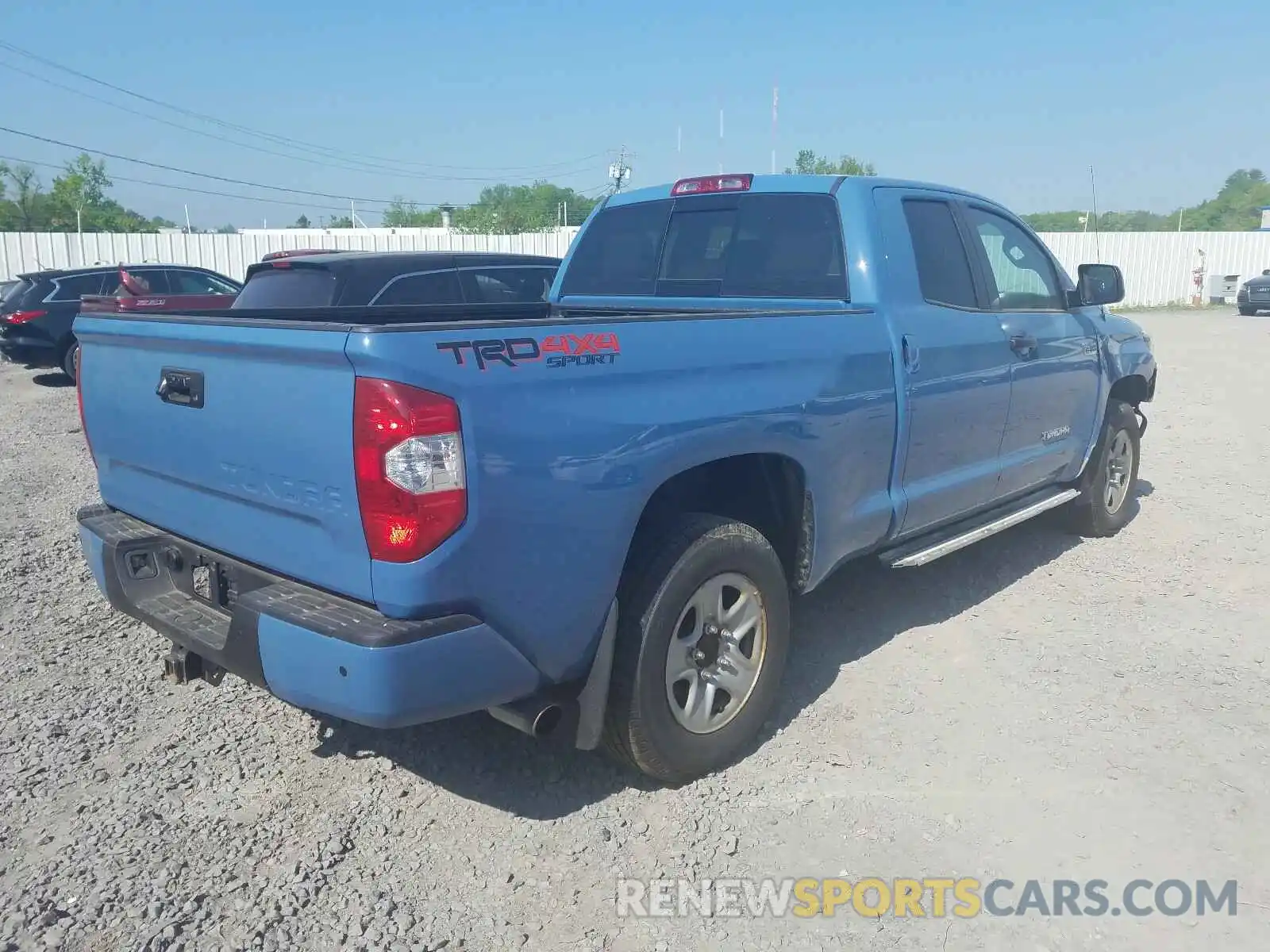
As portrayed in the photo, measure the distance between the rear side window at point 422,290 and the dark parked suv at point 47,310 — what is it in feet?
22.1

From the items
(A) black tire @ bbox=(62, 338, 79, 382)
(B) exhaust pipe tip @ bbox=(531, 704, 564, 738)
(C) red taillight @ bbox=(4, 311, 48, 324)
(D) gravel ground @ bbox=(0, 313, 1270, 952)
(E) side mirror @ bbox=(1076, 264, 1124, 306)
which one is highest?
(E) side mirror @ bbox=(1076, 264, 1124, 306)

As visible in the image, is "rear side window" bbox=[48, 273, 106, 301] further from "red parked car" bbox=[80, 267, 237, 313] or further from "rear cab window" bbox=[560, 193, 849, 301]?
"rear cab window" bbox=[560, 193, 849, 301]

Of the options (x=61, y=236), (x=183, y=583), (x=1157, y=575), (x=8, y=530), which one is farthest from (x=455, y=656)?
(x=61, y=236)

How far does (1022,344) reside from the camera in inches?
189

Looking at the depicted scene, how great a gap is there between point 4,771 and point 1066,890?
3.40 meters

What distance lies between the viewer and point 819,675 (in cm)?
422

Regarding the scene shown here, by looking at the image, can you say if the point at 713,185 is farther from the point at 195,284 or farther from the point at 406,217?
the point at 406,217

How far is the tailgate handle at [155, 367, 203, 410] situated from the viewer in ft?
9.49

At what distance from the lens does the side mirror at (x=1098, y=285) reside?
17.7 feet

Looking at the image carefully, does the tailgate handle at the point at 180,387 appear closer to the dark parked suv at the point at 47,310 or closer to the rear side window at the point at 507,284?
the rear side window at the point at 507,284

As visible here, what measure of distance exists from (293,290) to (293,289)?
0.04ft

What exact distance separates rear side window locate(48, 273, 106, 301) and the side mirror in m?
13.2

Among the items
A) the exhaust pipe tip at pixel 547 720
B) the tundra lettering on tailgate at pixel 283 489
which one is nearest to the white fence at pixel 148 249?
the tundra lettering on tailgate at pixel 283 489

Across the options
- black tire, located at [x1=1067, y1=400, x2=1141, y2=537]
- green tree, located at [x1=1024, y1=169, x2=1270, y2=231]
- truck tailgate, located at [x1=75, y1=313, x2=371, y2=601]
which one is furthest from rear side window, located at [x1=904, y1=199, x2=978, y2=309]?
green tree, located at [x1=1024, y1=169, x2=1270, y2=231]
